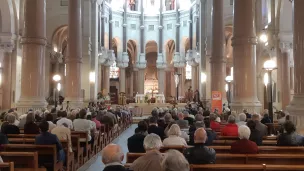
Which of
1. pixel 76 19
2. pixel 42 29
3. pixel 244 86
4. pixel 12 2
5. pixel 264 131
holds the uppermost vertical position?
pixel 12 2

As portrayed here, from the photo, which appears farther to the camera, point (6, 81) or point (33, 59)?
point (6, 81)

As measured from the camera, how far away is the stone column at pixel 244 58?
15.7 m

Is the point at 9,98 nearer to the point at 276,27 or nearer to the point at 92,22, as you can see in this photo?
the point at 92,22

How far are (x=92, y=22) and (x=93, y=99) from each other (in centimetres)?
787

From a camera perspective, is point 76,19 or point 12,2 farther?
point 12,2

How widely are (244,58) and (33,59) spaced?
Answer: 9.63 metres

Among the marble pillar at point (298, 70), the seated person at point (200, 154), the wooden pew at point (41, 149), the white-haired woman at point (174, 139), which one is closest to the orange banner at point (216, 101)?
the marble pillar at point (298, 70)

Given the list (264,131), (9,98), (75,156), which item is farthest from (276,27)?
(9,98)

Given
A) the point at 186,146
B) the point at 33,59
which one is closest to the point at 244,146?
the point at 186,146

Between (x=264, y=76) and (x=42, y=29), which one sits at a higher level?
(x=42, y=29)

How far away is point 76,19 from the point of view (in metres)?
24.3

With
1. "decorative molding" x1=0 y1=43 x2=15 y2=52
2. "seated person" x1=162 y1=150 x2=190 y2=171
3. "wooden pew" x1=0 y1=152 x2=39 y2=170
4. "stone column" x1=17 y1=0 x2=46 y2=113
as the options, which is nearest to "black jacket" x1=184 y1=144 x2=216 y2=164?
"seated person" x1=162 y1=150 x2=190 y2=171

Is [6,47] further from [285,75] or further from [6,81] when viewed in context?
[285,75]

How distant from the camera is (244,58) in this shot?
15.8 metres
